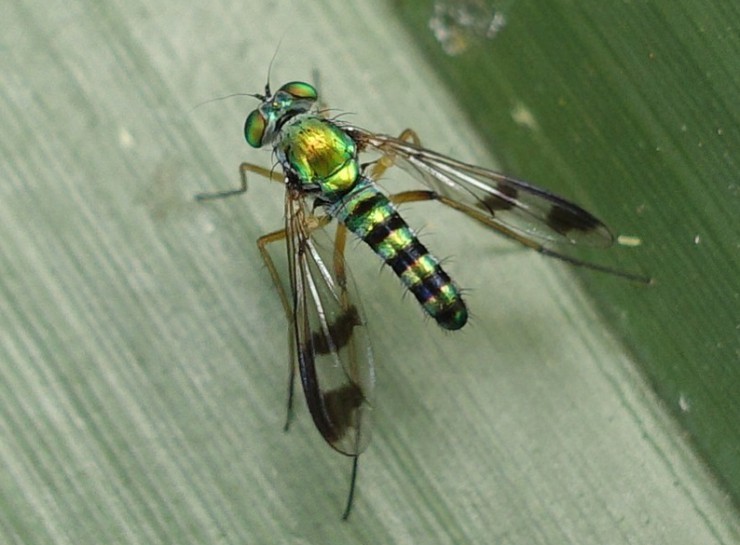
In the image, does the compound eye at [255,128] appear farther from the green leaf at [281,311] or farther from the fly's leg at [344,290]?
the fly's leg at [344,290]

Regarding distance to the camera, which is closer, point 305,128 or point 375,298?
point 305,128

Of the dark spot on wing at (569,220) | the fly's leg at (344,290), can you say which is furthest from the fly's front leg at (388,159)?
the dark spot on wing at (569,220)

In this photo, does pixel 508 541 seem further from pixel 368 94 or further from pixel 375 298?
pixel 368 94

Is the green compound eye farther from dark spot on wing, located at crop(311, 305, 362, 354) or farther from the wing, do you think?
dark spot on wing, located at crop(311, 305, 362, 354)

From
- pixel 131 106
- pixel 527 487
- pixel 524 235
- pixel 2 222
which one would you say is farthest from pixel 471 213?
pixel 2 222

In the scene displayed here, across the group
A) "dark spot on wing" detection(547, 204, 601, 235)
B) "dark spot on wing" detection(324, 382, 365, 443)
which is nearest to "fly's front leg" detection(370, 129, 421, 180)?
"dark spot on wing" detection(547, 204, 601, 235)

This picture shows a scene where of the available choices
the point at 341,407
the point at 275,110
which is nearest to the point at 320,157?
the point at 275,110
